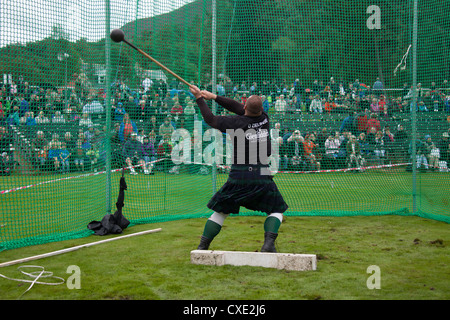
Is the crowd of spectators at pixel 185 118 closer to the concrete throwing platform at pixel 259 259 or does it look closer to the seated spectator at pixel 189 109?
the seated spectator at pixel 189 109

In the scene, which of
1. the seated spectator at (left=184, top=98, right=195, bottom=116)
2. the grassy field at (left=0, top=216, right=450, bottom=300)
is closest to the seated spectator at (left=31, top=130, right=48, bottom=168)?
the grassy field at (left=0, top=216, right=450, bottom=300)

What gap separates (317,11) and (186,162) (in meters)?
4.31

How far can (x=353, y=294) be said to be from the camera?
3842 millimetres

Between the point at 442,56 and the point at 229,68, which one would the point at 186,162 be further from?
the point at 442,56

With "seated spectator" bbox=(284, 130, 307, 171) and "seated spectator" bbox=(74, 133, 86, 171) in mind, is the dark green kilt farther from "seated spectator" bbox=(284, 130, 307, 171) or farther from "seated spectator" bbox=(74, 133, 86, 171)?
"seated spectator" bbox=(284, 130, 307, 171)

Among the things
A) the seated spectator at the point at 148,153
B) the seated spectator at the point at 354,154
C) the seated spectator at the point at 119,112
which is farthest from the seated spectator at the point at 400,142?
the seated spectator at the point at 119,112

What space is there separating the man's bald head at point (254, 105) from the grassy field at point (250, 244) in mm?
1781

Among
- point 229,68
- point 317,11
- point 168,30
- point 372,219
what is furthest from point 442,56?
point 168,30

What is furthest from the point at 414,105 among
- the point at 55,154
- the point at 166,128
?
the point at 55,154

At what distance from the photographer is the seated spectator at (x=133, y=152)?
7.80 m

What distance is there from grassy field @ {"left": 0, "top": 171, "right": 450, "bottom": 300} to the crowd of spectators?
55 cm

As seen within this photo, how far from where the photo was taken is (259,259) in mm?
4812

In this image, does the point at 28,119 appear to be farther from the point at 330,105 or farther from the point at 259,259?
the point at 330,105

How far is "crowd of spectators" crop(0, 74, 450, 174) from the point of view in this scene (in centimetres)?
665
